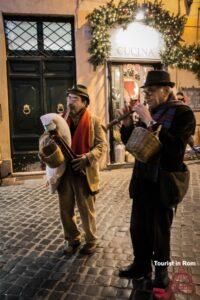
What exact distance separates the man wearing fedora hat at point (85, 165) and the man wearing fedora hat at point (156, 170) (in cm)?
78

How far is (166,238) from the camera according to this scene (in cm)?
324

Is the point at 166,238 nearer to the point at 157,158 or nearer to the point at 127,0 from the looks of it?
the point at 157,158

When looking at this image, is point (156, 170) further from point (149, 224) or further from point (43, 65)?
point (43, 65)

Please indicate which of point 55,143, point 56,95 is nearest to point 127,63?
point 56,95

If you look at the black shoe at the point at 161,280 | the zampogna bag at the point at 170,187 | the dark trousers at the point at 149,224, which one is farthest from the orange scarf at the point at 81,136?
the black shoe at the point at 161,280

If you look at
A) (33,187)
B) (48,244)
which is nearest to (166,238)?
(48,244)

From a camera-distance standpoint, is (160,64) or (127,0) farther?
(160,64)

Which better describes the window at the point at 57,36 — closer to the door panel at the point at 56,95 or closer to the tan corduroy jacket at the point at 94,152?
the door panel at the point at 56,95

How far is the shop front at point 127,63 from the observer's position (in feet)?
32.8

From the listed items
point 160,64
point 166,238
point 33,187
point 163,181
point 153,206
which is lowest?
point 33,187

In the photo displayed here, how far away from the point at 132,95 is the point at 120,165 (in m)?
2.21

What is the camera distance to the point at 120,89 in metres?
10.4

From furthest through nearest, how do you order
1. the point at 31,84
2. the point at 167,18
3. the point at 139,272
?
the point at 167,18
the point at 31,84
the point at 139,272

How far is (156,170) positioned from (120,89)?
24.9 feet
